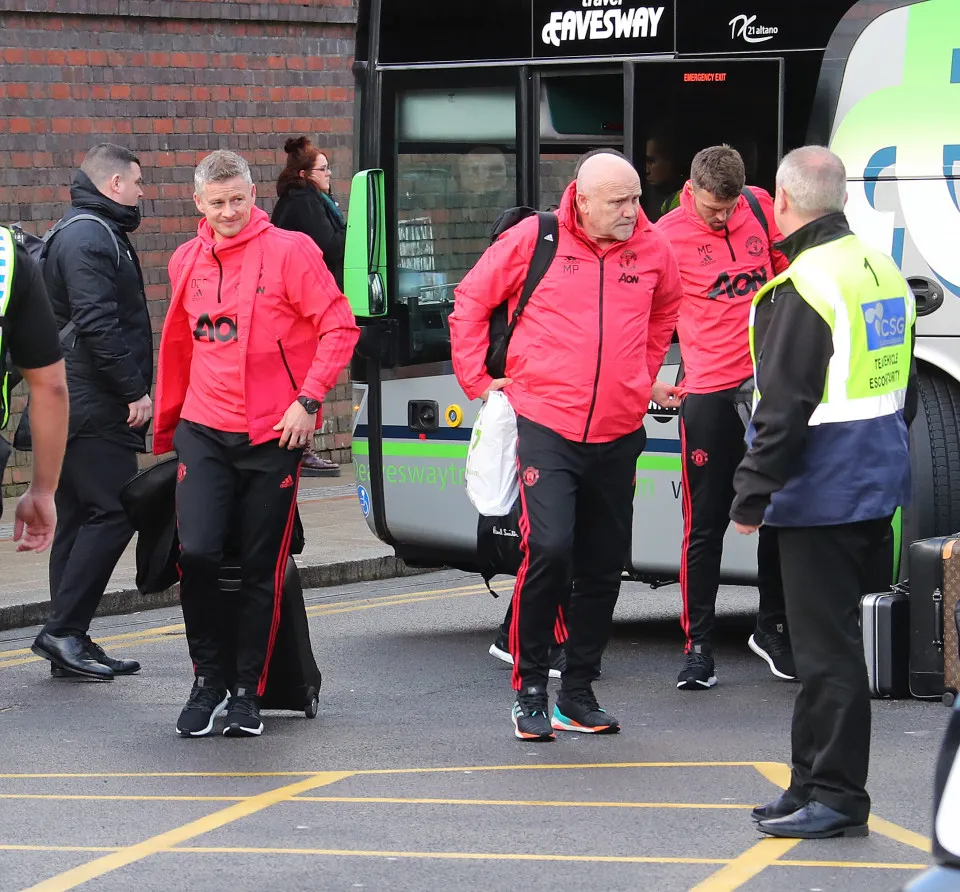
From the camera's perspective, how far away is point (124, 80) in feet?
46.2

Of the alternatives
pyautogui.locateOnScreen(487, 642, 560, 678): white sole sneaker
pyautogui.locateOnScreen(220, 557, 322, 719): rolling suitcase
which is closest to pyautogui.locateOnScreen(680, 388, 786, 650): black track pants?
pyautogui.locateOnScreen(487, 642, 560, 678): white sole sneaker

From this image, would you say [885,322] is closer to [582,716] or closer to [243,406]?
[582,716]

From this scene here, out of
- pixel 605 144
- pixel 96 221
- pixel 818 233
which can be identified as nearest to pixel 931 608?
pixel 818 233

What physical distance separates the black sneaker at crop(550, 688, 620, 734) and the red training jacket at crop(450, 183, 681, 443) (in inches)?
34.5

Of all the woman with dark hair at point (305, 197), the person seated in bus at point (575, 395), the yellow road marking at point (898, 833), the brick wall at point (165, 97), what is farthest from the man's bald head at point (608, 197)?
the brick wall at point (165, 97)

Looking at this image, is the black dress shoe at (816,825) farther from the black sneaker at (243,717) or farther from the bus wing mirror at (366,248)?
the bus wing mirror at (366,248)

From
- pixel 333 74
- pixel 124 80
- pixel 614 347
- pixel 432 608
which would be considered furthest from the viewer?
pixel 333 74

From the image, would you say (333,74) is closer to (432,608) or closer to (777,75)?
(432,608)

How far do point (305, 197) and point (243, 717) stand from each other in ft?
22.4

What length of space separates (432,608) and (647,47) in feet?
10.2

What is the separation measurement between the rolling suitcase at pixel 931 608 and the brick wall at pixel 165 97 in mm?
8350

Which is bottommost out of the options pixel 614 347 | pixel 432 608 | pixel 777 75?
pixel 432 608

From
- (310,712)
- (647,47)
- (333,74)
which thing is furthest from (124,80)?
(310,712)

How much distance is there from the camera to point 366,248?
9078 mm
